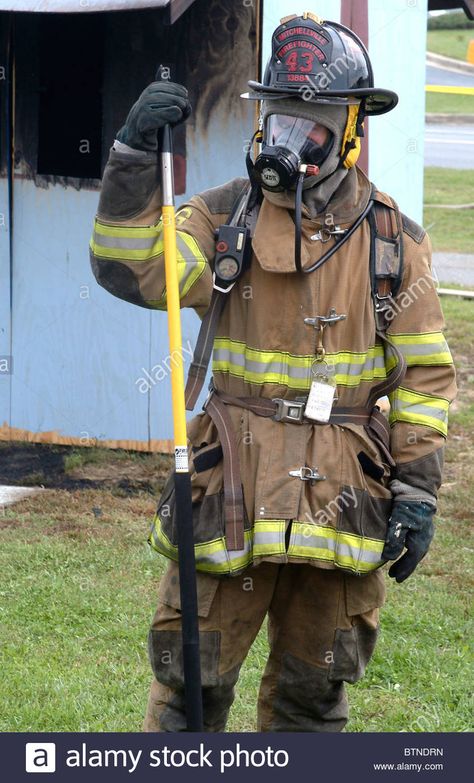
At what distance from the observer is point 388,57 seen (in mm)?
7156

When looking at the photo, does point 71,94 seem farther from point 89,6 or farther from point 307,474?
point 307,474

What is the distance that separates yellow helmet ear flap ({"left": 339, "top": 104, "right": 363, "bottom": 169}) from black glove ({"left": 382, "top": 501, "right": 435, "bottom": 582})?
1.00 meters

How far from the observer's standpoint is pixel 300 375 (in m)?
3.58

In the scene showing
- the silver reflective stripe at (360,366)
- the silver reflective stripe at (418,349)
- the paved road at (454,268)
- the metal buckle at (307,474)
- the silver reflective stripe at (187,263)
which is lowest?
the metal buckle at (307,474)

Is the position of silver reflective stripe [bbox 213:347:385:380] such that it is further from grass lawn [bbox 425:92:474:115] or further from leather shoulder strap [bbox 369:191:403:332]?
grass lawn [bbox 425:92:474:115]

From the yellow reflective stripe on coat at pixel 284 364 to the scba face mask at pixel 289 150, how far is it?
474 mm

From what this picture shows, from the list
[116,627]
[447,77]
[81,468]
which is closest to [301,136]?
[116,627]

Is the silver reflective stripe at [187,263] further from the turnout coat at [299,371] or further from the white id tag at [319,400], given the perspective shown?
the white id tag at [319,400]

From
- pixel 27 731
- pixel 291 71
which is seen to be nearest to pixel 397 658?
pixel 27 731

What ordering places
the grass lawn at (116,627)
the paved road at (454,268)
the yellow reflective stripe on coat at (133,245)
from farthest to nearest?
the paved road at (454,268) < the grass lawn at (116,627) < the yellow reflective stripe on coat at (133,245)

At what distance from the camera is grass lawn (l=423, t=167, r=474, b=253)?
44.9 ft

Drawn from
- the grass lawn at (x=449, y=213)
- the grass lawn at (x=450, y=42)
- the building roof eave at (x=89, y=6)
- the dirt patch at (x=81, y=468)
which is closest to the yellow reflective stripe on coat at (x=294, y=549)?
the building roof eave at (x=89, y=6)

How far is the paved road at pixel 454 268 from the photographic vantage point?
12.0m

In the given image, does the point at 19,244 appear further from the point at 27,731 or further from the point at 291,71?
the point at 291,71
